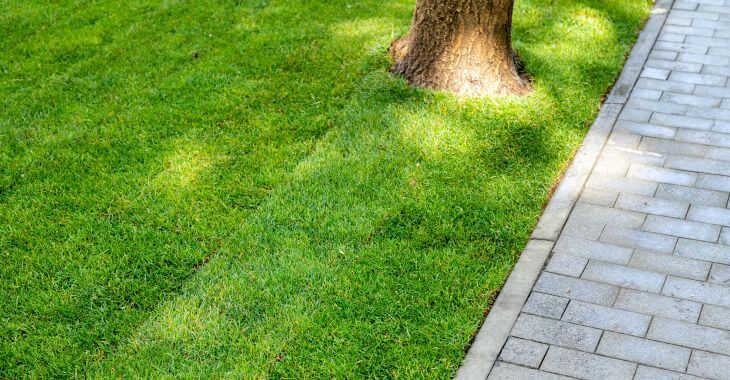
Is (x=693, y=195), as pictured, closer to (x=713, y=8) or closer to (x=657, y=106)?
(x=657, y=106)

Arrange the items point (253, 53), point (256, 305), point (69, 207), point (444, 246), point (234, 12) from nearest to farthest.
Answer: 1. point (256, 305)
2. point (444, 246)
3. point (69, 207)
4. point (253, 53)
5. point (234, 12)

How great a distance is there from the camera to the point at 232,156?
5621 mm

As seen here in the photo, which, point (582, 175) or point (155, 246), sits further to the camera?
point (582, 175)

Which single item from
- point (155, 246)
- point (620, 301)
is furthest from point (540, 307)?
point (155, 246)

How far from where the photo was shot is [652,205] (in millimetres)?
5094

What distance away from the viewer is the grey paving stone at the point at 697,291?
14.0 ft

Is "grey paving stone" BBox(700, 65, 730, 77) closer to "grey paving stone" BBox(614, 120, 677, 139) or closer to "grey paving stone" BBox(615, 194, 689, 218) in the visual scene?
"grey paving stone" BBox(614, 120, 677, 139)

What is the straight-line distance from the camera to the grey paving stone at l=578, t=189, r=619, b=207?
16.9ft

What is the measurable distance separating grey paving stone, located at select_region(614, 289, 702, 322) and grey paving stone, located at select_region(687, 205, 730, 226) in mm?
883

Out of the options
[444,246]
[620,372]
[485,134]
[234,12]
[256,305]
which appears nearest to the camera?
[620,372]

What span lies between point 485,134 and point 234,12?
11.1 feet

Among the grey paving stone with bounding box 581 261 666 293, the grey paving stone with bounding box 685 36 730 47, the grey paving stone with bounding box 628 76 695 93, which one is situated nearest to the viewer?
the grey paving stone with bounding box 581 261 666 293

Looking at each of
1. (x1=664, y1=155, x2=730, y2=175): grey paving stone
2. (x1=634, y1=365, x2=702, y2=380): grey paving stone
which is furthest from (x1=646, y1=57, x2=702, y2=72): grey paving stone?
(x1=634, y1=365, x2=702, y2=380): grey paving stone

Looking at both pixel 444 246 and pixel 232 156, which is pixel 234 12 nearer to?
pixel 232 156
